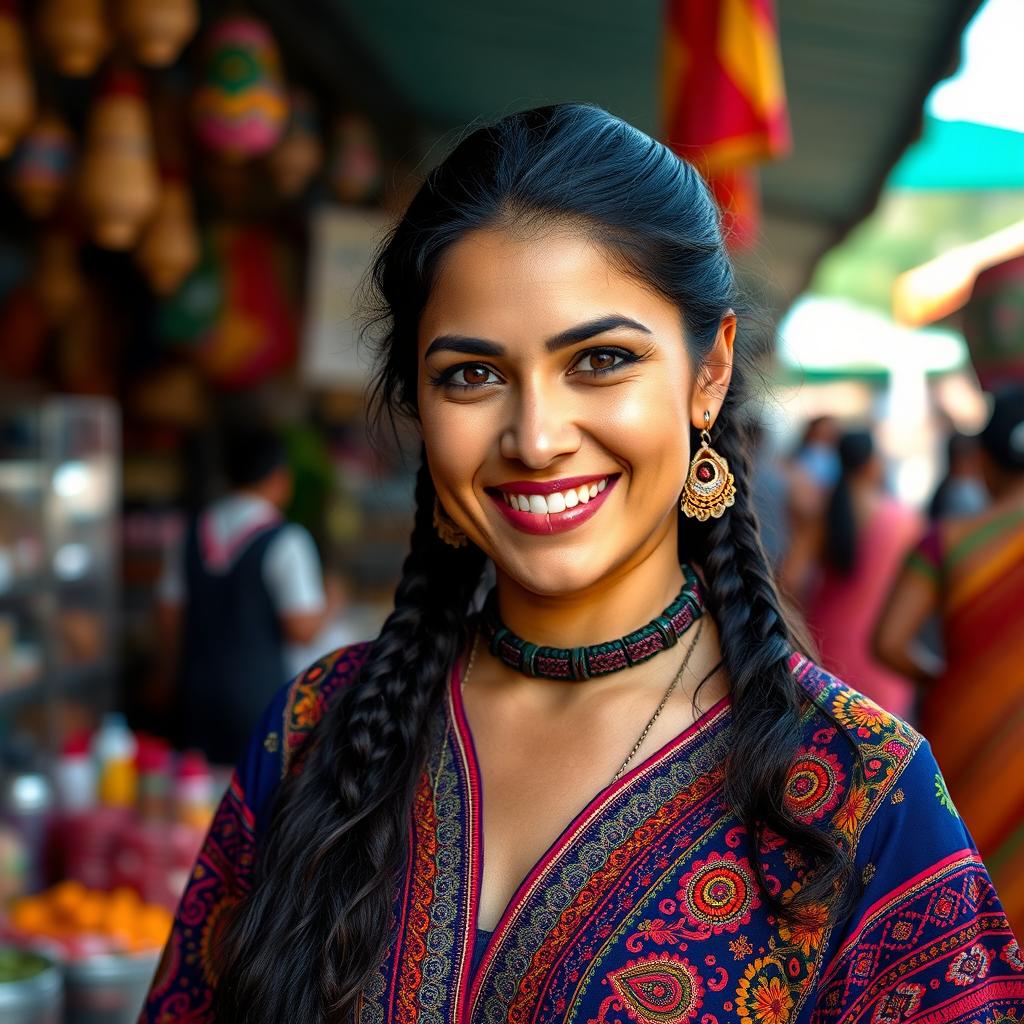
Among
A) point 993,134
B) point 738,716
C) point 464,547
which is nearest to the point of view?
point 738,716

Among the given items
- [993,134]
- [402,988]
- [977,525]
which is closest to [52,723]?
[977,525]

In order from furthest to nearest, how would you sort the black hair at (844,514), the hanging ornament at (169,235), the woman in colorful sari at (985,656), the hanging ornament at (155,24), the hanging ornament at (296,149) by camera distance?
the black hair at (844,514), the hanging ornament at (296,149), the hanging ornament at (169,235), the hanging ornament at (155,24), the woman in colorful sari at (985,656)

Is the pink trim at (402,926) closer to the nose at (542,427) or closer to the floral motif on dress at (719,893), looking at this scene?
the floral motif on dress at (719,893)

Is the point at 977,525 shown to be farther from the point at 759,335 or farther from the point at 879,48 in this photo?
the point at 879,48

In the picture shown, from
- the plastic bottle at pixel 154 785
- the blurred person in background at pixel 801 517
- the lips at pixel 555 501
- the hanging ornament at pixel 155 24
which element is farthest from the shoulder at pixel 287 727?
the blurred person in background at pixel 801 517

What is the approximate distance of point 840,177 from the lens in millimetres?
6723

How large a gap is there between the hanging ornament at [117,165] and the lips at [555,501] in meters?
2.55

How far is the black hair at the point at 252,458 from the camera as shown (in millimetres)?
4203

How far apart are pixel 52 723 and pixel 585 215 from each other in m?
3.22

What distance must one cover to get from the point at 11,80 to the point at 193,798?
175 centimetres

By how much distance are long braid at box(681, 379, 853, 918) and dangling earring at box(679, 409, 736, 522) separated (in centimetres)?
5

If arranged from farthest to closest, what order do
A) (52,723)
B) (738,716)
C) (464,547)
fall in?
(52,723) → (464,547) → (738,716)

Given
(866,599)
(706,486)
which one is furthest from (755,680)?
(866,599)

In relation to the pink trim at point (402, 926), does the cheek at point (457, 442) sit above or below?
above
